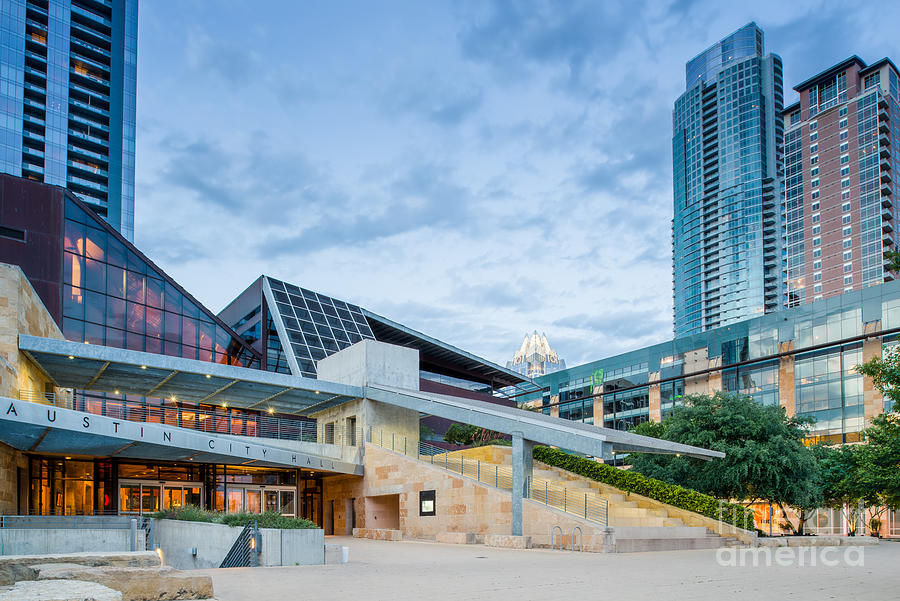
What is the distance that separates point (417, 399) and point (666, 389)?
164ft

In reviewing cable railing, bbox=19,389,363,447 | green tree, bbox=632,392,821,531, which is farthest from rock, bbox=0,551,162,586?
green tree, bbox=632,392,821,531

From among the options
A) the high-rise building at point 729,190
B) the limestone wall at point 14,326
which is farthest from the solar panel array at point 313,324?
the high-rise building at point 729,190

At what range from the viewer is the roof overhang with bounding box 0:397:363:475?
69.4 ft

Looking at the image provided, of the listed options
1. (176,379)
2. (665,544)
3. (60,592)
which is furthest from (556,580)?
(176,379)

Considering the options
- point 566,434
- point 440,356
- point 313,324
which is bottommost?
point 566,434

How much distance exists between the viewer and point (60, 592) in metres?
6.83

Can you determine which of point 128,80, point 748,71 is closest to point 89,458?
point 128,80

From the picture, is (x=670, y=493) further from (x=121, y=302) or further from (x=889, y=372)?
(x=121, y=302)

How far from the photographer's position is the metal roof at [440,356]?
205 ft

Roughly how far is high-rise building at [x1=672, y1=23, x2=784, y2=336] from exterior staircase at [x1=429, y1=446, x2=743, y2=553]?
452 ft

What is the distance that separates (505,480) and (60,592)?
21.6 m

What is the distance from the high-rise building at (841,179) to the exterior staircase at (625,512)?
371 ft

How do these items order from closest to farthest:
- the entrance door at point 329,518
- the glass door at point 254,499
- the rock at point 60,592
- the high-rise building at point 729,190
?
the rock at point 60,592, the glass door at point 254,499, the entrance door at point 329,518, the high-rise building at point 729,190

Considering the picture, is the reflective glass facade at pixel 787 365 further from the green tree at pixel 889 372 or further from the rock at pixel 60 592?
the rock at pixel 60 592
